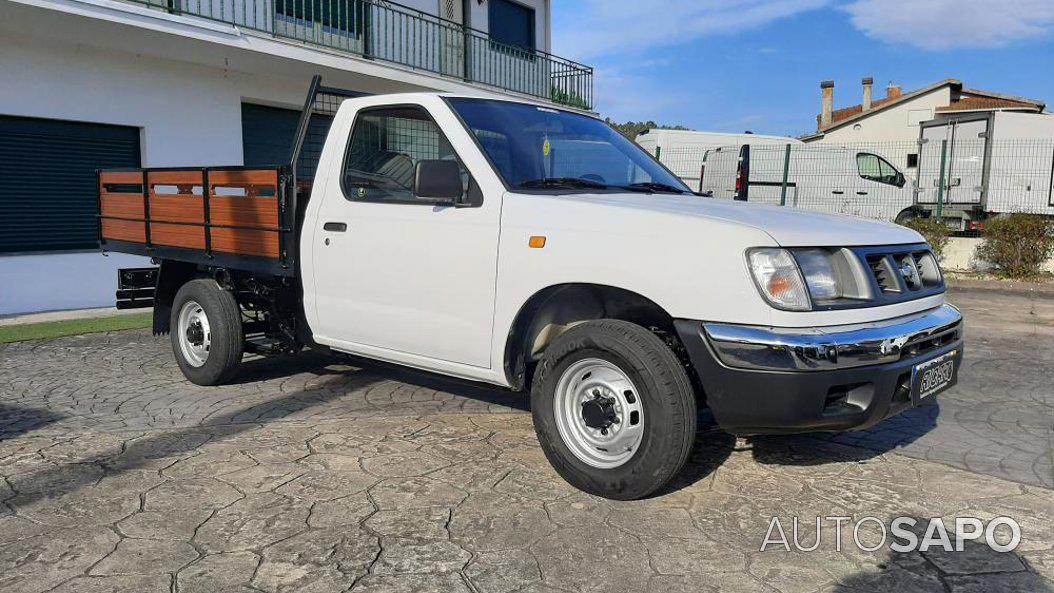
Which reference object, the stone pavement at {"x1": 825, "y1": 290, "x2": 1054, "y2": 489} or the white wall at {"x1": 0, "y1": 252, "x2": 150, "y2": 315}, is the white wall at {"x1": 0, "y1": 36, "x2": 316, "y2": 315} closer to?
the white wall at {"x1": 0, "y1": 252, "x2": 150, "y2": 315}

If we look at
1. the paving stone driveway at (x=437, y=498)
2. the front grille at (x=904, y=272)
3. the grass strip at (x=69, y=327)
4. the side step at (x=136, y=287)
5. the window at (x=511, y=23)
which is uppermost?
the window at (x=511, y=23)

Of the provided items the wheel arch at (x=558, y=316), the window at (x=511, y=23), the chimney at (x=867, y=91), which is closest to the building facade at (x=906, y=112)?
the chimney at (x=867, y=91)

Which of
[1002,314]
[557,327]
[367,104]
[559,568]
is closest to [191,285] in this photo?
[367,104]

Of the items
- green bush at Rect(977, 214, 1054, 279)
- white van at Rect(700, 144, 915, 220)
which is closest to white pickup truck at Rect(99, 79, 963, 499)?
green bush at Rect(977, 214, 1054, 279)

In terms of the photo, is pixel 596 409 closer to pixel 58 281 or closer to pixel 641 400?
pixel 641 400

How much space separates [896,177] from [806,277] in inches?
657

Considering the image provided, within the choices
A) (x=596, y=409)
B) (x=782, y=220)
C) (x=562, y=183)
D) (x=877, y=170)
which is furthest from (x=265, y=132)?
(x=877, y=170)

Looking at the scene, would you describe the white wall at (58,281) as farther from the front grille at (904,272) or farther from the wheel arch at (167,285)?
the front grille at (904,272)

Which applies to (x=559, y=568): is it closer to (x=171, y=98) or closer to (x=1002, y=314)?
(x=1002, y=314)

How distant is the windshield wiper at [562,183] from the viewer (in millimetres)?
4109

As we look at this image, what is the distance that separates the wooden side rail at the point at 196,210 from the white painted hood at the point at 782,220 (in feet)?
7.63

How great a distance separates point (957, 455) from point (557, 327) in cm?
232

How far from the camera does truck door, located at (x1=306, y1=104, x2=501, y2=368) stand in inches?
160

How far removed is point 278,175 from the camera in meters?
5.02
